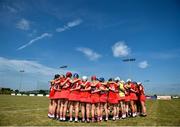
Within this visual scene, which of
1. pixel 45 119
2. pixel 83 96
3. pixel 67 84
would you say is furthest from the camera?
pixel 67 84

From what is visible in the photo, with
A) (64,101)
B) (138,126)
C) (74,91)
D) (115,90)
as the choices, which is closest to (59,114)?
(64,101)

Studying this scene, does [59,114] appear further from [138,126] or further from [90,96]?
[138,126]

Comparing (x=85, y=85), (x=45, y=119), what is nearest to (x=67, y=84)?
(x=85, y=85)

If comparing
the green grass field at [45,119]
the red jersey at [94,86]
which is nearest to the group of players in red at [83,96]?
the red jersey at [94,86]

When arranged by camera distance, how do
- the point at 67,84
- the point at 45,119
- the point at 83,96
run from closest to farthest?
the point at 83,96
the point at 45,119
the point at 67,84

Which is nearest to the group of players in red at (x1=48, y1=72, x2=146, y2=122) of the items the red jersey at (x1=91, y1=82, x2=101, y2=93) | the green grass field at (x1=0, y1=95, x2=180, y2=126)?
the red jersey at (x1=91, y1=82, x2=101, y2=93)

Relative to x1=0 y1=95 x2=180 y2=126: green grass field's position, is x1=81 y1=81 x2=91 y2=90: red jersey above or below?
above

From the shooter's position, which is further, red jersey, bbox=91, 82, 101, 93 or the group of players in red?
red jersey, bbox=91, 82, 101, 93

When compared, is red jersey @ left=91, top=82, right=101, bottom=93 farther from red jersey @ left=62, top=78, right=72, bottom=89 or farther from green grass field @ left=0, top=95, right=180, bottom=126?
green grass field @ left=0, top=95, right=180, bottom=126

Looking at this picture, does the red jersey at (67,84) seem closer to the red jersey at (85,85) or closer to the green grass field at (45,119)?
the red jersey at (85,85)

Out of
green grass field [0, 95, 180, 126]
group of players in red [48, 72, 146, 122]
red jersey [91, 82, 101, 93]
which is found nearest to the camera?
green grass field [0, 95, 180, 126]

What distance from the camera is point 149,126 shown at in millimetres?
10500

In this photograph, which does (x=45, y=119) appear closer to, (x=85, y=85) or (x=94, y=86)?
(x=85, y=85)

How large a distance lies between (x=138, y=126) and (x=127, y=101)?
4492mm
